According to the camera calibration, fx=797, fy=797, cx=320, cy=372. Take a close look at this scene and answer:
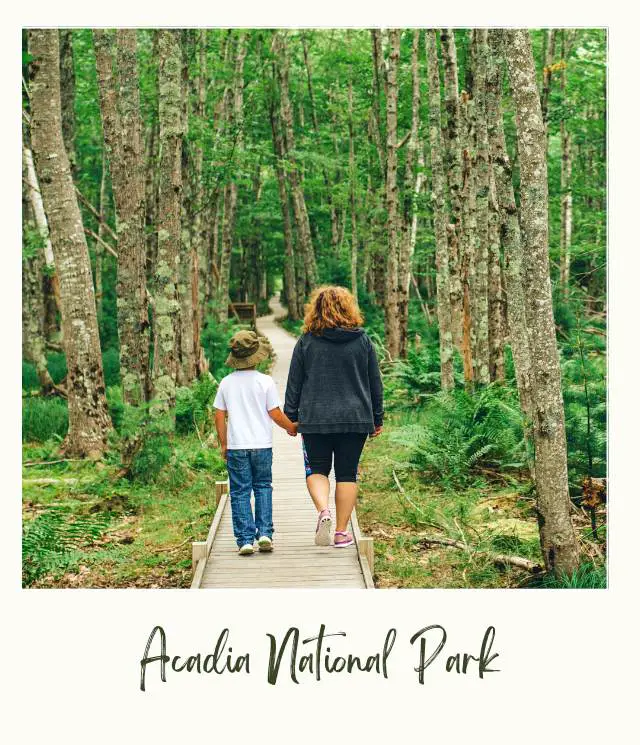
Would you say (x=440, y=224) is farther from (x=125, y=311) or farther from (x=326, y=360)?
(x=326, y=360)

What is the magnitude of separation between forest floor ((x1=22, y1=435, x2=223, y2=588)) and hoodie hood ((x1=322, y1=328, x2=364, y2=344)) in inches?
118

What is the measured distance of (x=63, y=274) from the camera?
1073cm

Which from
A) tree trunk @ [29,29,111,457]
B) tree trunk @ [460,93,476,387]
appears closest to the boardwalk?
tree trunk @ [29,29,111,457]

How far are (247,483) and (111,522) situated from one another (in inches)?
133

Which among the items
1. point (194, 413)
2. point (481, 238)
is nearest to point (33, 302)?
point (194, 413)

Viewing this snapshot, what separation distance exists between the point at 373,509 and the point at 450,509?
3.32 ft

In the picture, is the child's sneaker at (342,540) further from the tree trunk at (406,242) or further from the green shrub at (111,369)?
the tree trunk at (406,242)

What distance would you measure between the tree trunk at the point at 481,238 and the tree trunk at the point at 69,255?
18.9 ft

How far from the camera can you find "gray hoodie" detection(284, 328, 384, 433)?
6.43 meters

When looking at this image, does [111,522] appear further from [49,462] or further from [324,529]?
[324,529]

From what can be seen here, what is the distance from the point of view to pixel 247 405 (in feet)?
21.7

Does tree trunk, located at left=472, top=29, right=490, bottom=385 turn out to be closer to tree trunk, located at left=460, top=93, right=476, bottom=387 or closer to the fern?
tree trunk, located at left=460, top=93, right=476, bottom=387

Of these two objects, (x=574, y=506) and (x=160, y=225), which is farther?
(x=160, y=225)

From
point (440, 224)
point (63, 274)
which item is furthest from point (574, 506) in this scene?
point (63, 274)
